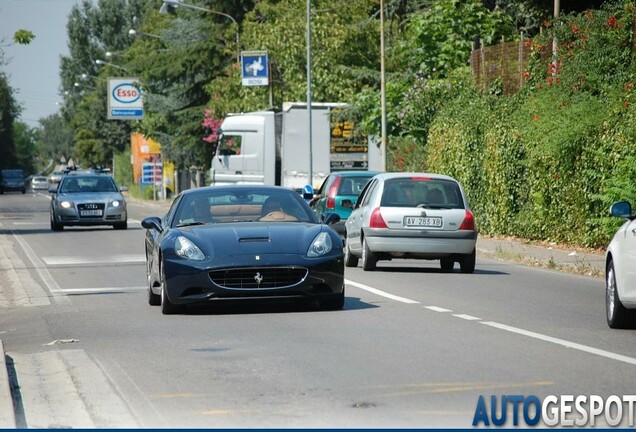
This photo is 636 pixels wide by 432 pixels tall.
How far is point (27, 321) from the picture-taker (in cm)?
1605

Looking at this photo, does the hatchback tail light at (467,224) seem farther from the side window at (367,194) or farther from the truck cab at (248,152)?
the truck cab at (248,152)

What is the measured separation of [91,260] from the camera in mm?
27469

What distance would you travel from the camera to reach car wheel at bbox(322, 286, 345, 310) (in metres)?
15.7

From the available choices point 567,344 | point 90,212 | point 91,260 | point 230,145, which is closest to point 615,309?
point 567,344

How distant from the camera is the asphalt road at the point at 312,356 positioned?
29.7 ft

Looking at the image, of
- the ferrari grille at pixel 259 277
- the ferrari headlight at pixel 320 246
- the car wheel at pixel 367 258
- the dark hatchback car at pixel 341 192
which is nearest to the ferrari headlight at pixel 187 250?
the ferrari grille at pixel 259 277

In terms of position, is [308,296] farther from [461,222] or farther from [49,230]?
[49,230]

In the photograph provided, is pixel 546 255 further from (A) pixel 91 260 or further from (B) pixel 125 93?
(B) pixel 125 93

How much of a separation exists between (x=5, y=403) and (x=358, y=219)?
1445 cm

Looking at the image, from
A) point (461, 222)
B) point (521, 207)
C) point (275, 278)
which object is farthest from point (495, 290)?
point (521, 207)

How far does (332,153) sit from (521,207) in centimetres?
1668

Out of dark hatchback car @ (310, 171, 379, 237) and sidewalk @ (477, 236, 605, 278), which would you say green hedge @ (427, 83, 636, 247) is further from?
dark hatchback car @ (310, 171, 379, 237)

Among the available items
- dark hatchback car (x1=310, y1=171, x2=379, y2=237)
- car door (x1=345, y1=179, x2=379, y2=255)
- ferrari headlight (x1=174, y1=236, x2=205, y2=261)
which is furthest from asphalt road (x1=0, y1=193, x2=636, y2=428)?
dark hatchback car (x1=310, y1=171, x2=379, y2=237)

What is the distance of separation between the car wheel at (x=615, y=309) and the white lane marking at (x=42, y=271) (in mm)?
7323
